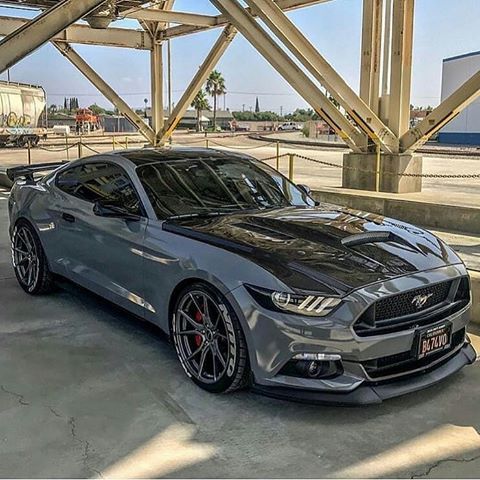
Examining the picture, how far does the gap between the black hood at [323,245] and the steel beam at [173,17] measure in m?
12.1

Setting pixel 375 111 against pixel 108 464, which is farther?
pixel 375 111

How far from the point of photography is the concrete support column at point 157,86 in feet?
58.7

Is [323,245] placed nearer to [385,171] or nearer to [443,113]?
[443,113]

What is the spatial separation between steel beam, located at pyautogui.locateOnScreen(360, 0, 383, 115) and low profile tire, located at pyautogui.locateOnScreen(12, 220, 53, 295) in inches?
303

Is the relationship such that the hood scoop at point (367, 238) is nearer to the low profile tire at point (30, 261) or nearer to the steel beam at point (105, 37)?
the low profile tire at point (30, 261)

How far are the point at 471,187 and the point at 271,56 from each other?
287 inches

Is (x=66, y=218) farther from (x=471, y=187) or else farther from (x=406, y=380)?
(x=471, y=187)

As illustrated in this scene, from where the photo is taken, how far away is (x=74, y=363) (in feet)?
13.3

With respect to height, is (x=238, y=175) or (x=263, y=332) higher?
(x=238, y=175)

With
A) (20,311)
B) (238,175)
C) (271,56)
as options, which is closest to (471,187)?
(271,56)

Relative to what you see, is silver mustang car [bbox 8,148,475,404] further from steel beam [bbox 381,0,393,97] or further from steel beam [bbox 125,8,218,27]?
steel beam [bbox 125,8,218,27]

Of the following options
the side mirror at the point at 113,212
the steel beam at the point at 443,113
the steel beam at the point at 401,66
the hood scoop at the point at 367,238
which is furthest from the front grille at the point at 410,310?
the steel beam at the point at 401,66

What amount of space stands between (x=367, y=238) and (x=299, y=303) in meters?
0.84

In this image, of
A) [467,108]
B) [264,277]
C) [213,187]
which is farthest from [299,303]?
[467,108]
